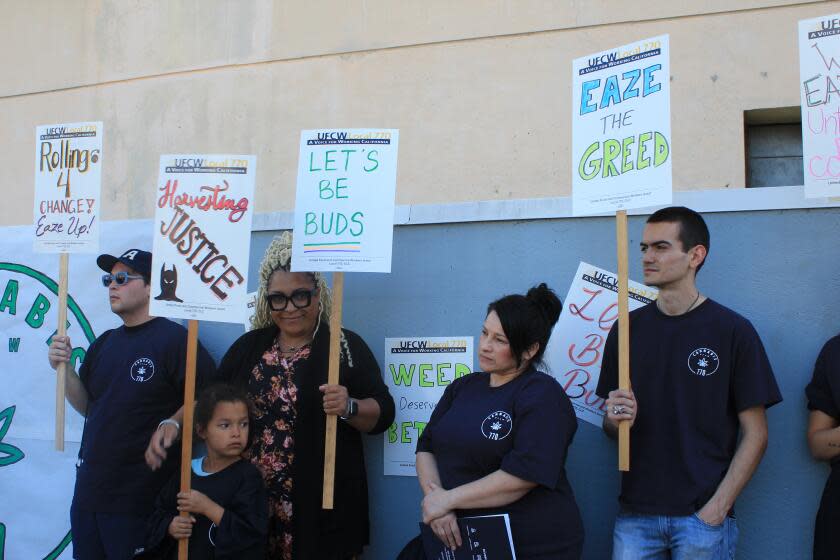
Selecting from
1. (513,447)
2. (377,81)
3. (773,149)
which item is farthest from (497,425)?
(377,81)

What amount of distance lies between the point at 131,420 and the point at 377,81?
9.24 ft

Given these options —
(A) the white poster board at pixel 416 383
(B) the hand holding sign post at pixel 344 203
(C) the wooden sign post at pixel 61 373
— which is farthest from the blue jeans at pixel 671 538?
(C) the wooden sign post at pixel 61 373

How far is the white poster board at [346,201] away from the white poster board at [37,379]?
61.4 inches

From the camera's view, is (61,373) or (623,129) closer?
(623,129)

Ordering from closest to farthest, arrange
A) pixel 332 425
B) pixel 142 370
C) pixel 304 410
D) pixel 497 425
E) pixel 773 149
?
pixel 497 425
pixel 332 425
pixel 304 410
pixel 142 370
pixel 773 149

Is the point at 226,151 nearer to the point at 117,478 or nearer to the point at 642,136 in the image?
the point at 117,478

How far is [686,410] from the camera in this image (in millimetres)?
3631

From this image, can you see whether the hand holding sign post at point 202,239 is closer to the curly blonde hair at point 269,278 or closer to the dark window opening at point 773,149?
the curly blonde hair at point 269,278

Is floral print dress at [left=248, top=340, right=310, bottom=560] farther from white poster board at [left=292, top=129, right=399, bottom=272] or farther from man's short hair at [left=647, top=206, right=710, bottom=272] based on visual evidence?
man's short hair at [left=647, top=206, right=710, bottom=272]

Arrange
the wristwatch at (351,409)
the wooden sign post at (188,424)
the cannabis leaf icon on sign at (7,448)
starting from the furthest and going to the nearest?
the cannabis leaf icon on sign at (7,448)
the wristwatch at (351,409)
the wooden sign post at (188,424)

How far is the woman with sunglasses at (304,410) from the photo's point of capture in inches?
162

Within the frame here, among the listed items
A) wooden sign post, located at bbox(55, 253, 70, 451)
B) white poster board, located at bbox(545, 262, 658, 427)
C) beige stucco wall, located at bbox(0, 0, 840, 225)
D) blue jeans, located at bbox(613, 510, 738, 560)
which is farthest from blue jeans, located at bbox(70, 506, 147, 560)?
beige stucco wall, located at bbox(0, 0, 840, 225)

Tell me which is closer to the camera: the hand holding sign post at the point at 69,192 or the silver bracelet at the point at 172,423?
the silver bracelet at the point at 172,423

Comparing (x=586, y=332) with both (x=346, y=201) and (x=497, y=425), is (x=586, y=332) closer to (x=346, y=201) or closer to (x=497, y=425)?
(x=497, y=425)
